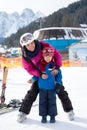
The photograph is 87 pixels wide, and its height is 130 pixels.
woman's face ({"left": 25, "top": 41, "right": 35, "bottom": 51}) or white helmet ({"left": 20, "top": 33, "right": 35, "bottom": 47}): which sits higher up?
white helmet ({"left": 20, "top": 33, "right": 35, "bottom": 47})

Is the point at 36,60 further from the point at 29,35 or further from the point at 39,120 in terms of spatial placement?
the point at 39,120

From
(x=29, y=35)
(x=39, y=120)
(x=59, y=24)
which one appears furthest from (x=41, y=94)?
(x=59, y=24)

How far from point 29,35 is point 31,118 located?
4.35ft

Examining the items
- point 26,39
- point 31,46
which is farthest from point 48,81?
point 26,39

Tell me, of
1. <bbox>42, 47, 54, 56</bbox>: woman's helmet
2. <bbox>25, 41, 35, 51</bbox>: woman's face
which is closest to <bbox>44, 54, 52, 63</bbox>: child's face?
<bbox>42, 47, 54, 56</bbox>: woman's helmet

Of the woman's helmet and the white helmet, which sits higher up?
the white helmet

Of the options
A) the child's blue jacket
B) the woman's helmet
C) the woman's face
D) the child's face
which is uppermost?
the woman's face

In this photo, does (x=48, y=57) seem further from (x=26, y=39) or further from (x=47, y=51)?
(x=26, y=39)

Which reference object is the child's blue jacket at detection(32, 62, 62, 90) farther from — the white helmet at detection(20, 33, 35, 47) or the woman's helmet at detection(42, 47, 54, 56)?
the white helmet at detection(20, 33, 35, 47)

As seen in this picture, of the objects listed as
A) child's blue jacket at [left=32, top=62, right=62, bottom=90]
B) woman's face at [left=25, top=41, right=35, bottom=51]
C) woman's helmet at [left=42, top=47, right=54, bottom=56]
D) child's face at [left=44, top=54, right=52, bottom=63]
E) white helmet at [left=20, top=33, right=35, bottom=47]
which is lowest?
child's blue jacket at [left=32, top=62, right=62, bottom=90]

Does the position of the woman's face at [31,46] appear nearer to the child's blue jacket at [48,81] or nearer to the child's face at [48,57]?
the child's face at [48,57]

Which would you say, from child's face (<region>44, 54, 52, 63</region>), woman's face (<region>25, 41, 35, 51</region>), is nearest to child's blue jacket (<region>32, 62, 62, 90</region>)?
child's face (<region>44, 54, 52, 63</region>)

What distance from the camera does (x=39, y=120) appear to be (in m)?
5.35

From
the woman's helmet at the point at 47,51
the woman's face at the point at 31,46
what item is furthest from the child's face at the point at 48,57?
the woman's face at the point at 31,46
